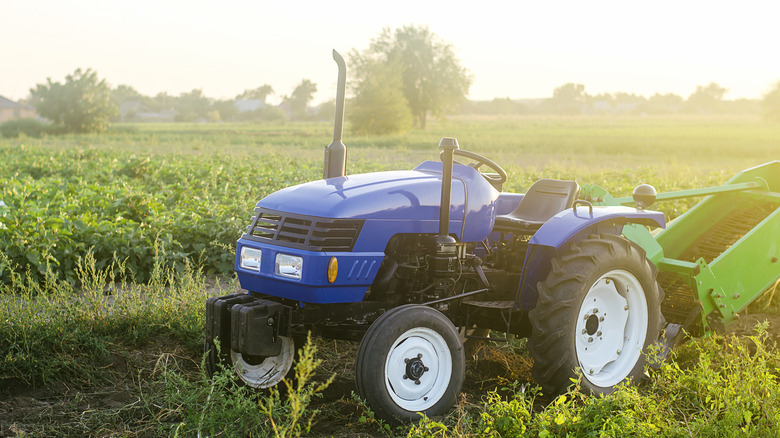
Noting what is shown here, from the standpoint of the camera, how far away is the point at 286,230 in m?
4.02

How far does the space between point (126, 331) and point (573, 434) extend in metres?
3.23

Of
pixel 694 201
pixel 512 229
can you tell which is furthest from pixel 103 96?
pixel 512 229

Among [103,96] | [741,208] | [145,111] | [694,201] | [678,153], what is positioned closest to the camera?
[741,208]

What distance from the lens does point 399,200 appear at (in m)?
4.07

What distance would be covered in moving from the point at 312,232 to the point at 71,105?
59814mm

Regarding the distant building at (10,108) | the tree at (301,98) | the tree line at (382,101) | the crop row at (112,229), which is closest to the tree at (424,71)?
the tree line at (382,101)

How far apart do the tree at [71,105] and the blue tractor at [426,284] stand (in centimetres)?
5729

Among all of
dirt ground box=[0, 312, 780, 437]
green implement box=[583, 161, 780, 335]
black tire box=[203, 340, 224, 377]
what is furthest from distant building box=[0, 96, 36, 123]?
black tire box=[203, 340, 224, 377]

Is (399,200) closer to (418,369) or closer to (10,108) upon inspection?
(418,369)

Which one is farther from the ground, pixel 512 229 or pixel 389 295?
pixel 512 229

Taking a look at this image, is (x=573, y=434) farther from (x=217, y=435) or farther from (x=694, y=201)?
(x=694, y=201)

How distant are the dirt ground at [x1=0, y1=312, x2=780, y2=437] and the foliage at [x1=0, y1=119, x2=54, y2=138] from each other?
55.9m

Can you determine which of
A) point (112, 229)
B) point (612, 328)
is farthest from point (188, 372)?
point (112, 229)

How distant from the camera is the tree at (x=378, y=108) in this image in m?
51.7
